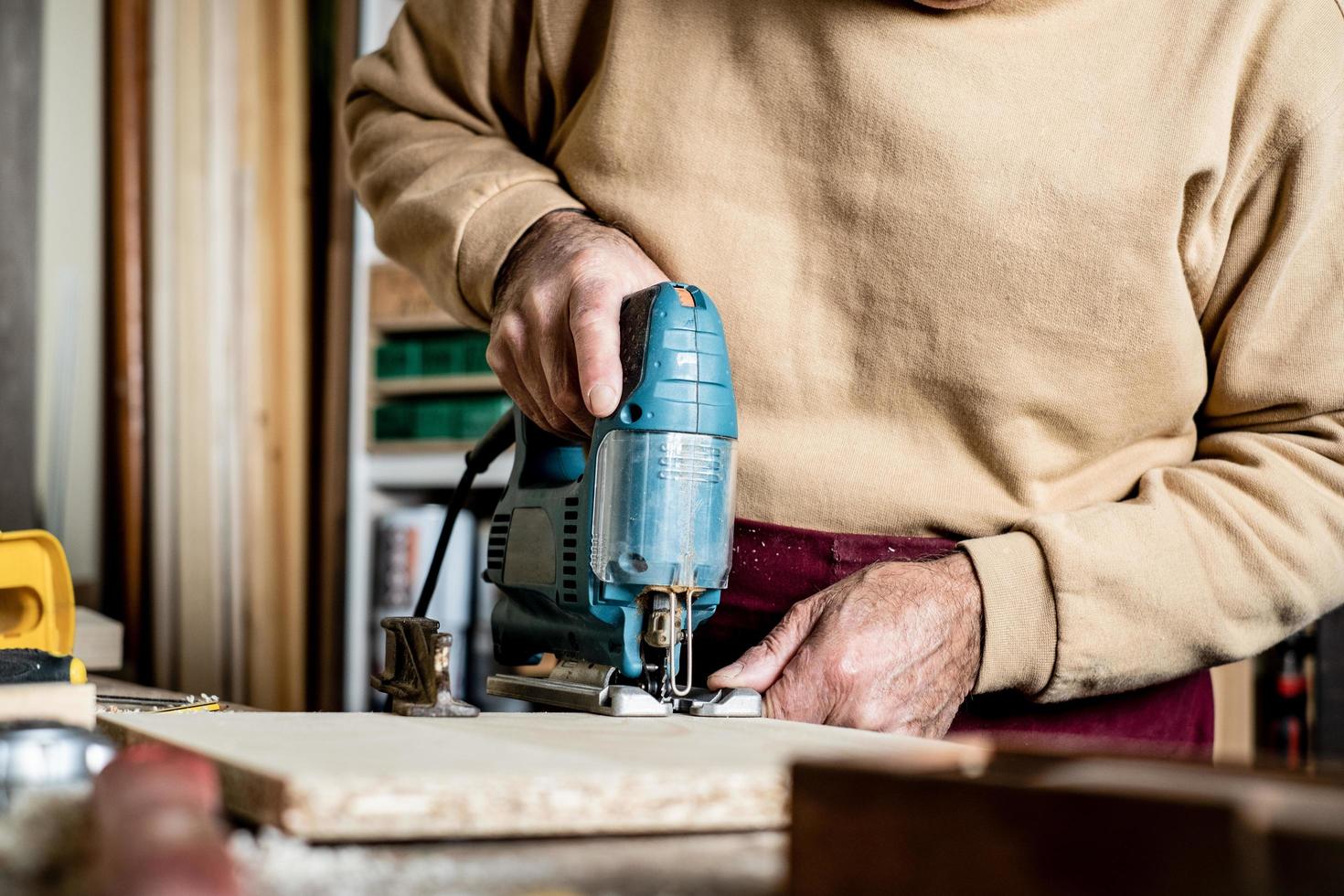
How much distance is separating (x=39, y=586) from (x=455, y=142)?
730 mm

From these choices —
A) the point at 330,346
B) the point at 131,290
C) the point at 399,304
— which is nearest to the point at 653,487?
the point at 399,304

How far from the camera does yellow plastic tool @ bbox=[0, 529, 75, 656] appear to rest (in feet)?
3.29

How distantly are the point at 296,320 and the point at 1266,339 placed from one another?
2.49 meters

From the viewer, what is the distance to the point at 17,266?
308 centimetres

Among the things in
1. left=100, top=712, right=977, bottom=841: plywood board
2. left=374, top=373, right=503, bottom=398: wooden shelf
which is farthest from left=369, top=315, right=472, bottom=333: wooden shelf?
left=100, top=712, right=977, bottom=841: plywood board

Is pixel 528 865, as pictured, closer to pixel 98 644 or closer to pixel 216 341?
pixel 98 644

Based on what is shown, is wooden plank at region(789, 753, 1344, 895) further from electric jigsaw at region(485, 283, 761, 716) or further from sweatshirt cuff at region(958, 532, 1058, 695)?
sweatshirt cuff at region(958, 532, 1058, 695)

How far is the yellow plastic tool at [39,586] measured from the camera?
3.29 ft

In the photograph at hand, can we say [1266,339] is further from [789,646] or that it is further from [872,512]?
[789,646]

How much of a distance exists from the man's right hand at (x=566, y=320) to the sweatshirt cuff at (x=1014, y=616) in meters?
0.39

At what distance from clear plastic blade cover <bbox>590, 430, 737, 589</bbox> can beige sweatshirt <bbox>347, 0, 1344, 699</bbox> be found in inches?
8.6

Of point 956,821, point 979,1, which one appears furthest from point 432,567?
point 956,821

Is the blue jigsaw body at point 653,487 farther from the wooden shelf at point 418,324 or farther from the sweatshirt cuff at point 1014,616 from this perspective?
the wooden shelf at point 418,324

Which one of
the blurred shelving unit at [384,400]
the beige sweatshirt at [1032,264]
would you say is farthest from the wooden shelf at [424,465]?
the beige sweatshirt at [1032,264]
